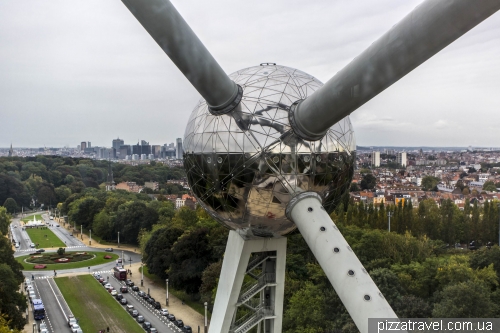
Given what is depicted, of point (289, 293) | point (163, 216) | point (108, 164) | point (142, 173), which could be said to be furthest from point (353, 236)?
point (108, 164)

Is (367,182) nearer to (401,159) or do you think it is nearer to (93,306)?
(93,306)

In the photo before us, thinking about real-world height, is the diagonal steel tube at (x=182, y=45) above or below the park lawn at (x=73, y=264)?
above

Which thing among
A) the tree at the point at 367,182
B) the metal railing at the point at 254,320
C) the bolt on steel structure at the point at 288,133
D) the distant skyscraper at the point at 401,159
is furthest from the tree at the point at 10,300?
the distant skyscraper at the point at 401,159

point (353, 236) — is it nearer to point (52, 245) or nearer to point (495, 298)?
point (495, 298)

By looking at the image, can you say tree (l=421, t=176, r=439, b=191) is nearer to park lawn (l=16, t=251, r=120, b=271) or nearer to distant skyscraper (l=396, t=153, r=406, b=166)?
distant skyscraper (l=396, t=153, r=406, b=166)

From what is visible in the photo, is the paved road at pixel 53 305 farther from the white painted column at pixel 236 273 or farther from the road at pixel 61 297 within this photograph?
the white painted column at pixel 236 273

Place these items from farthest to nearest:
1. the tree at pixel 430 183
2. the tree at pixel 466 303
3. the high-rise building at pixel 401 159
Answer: the high-rise building at pixel 401 159, the tree at pixel 430 183, the tree at pixel 466 303
